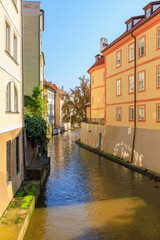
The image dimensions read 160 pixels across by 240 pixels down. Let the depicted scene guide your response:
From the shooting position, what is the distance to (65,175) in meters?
19.7

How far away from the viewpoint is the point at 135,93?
22.1m

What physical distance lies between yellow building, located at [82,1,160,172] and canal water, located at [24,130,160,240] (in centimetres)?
292

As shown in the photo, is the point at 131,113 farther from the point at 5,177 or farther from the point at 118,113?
the point at 5,177

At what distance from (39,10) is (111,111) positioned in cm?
1409

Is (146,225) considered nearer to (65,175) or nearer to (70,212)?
(70,212)

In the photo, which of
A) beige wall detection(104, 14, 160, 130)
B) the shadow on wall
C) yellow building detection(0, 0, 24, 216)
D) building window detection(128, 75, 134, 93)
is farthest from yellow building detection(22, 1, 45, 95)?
yellow building detection(0, 0, 24, 216)

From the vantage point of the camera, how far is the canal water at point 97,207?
9.84 m

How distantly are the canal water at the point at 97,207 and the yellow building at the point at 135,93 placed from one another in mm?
2917

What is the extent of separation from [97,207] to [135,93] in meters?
12.1

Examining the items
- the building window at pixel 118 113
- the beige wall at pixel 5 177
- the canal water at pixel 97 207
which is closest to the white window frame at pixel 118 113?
the building window at pixel 118 113

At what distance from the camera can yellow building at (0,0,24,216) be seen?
9836 millimetres

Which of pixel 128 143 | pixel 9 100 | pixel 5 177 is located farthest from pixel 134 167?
pixel 5 177

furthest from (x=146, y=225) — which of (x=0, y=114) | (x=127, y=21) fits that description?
(x=127, y=21)

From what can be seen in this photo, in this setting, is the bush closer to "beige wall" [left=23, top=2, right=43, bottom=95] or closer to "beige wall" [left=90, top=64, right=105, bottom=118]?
"beige wall" [left=23, top=2, right=43, bottom=95]
